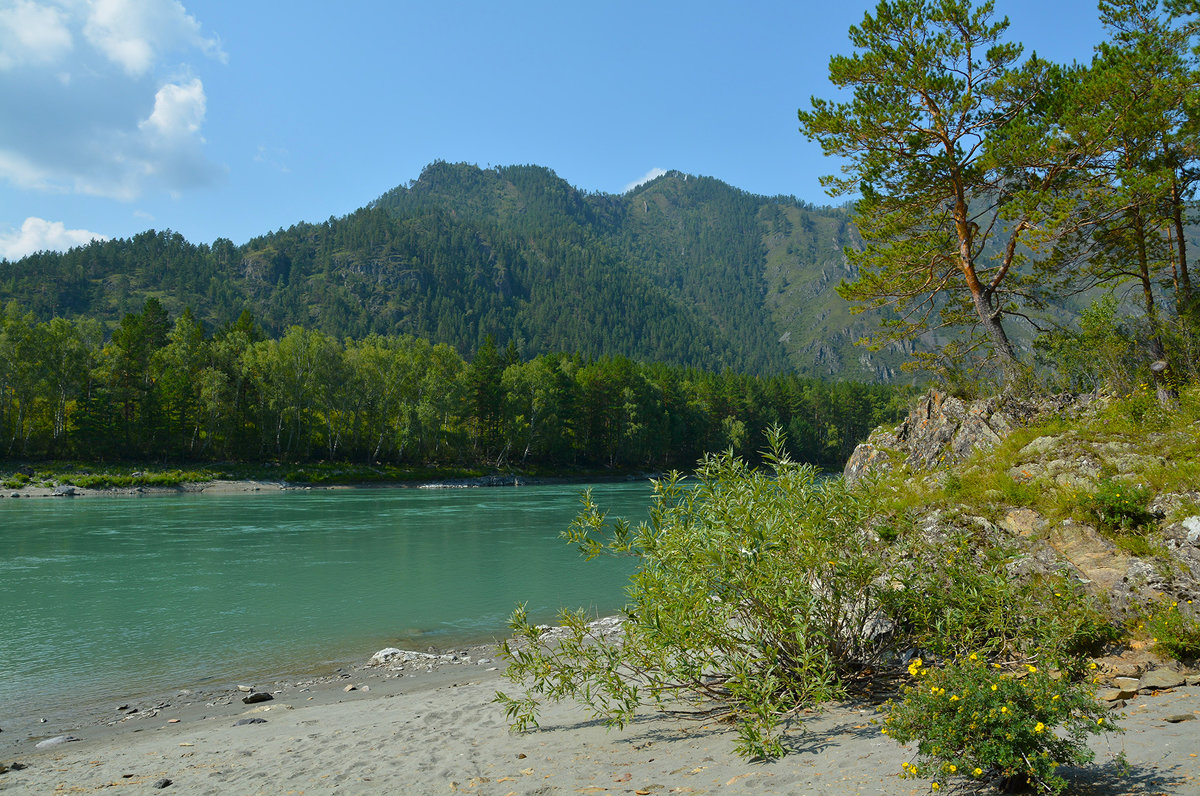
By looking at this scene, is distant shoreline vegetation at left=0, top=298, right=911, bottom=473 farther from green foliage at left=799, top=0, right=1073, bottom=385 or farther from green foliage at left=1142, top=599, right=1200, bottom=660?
green foliage at left=1142, top=599, right=1200, bottom=660

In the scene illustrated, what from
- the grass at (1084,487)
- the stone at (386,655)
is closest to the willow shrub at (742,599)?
the grass at (1084,487)

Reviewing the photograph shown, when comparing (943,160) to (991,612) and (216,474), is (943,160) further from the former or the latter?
(216,474)

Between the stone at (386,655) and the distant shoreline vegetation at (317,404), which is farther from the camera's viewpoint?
the distant shoreline vegetation at (317,404)

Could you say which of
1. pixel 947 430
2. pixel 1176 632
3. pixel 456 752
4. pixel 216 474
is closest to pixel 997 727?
pixel 1176 632

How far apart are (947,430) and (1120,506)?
667 cm

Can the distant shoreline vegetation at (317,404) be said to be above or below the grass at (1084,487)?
above

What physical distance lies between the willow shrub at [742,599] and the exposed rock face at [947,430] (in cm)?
514

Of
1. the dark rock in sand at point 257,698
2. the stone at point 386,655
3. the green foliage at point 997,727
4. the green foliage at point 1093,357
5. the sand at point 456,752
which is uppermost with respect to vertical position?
the green foliage at point 1093,357

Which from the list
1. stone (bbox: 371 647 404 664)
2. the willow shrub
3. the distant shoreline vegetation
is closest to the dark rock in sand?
stone (bbox: 371 647 404 664)

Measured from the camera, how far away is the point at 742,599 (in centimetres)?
693

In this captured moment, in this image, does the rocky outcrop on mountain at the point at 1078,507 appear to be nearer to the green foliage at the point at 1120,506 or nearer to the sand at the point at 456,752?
the green foliage at the point at 1120,506

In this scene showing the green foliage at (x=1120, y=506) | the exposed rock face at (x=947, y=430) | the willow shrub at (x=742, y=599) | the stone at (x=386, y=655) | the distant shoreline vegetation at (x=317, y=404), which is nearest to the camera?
the willow shrub at (x=742, y=599)

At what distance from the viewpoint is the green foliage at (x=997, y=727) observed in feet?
14.5

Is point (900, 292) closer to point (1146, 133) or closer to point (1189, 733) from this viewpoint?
point (1146, 133)
